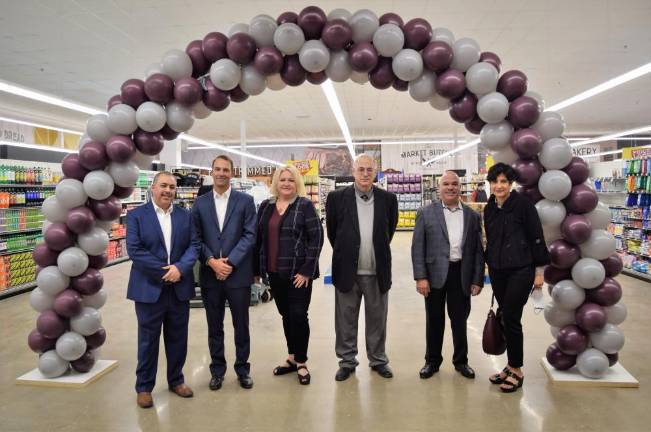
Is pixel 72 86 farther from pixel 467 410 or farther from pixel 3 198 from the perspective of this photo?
pixel 467 410

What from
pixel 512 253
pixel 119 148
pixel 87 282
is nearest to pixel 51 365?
pixel 87 282

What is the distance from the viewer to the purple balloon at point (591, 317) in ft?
10.1

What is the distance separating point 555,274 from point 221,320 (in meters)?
2.59

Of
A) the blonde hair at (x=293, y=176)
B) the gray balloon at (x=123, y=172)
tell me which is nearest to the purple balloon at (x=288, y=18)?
the blonde hair at (x=293, y=176)

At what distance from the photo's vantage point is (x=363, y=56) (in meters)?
3.15

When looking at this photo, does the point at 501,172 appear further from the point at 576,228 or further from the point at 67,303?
the point at 67,303

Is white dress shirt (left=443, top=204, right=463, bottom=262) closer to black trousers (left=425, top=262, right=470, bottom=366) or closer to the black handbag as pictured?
black trousers (left=425, top=262, right=470, bottom=366)

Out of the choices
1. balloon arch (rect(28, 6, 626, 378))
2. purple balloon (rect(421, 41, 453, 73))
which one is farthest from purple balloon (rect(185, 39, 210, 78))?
purple balloon (rect(421, 41, 453, 73))

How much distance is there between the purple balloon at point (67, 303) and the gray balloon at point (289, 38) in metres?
2.50

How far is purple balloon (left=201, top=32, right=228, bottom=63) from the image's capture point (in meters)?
3.24

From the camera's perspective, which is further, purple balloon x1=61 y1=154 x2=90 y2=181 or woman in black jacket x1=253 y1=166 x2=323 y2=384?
purple balloon x1=61 y1=154 x2=90 y2=181

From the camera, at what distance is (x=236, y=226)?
3100 mm

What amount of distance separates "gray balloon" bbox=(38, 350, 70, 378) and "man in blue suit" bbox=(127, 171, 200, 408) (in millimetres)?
853

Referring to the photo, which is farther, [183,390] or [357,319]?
[357,319]
